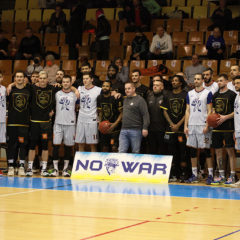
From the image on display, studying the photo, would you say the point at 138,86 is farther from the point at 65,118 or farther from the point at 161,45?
the point at 161,45

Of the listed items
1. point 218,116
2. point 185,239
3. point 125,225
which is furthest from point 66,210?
Answer: point 218,116

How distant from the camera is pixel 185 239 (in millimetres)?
5902

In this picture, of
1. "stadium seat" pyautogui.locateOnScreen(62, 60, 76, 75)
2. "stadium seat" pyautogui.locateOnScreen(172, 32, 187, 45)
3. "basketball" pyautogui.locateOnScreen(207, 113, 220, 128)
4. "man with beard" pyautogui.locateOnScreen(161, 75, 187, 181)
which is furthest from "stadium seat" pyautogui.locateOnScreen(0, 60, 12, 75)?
"basketball" pyautogui.locateOnScreen(207, 113, 220, 128)

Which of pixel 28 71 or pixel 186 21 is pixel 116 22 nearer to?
pixel 186 21

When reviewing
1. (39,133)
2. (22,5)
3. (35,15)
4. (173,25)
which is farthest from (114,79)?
(22,5)

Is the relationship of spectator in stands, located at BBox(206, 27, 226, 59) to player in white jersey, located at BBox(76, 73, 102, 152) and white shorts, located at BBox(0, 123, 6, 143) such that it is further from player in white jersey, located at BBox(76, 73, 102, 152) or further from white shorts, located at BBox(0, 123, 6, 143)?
white shorts, located at BBox(0, 123, 6, 143)

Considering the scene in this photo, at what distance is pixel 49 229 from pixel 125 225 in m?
0.91

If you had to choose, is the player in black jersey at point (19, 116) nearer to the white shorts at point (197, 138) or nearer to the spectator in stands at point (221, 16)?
the white shorts at point (197, 138)

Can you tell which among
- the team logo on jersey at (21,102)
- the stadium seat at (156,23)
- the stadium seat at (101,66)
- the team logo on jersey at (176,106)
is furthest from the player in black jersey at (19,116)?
A: the stadium seat at (156,23)

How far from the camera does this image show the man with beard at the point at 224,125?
37.3 feet

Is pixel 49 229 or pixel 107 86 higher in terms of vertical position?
pixel 107 86

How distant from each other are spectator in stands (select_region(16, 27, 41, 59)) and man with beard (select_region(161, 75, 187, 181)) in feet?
23.5

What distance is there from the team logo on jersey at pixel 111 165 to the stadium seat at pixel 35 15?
1002 cm

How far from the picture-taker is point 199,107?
1173 centimetres
